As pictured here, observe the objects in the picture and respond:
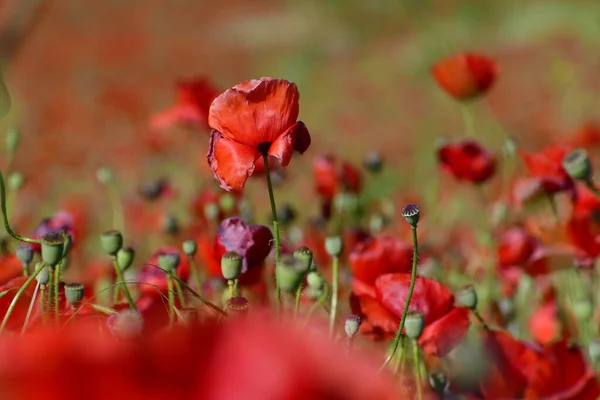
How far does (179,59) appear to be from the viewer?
723 cm

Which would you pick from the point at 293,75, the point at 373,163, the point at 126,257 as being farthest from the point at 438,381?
the point at 293,75

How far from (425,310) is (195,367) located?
14.3 inches

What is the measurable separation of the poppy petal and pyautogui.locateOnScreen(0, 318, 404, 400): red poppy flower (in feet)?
1.03

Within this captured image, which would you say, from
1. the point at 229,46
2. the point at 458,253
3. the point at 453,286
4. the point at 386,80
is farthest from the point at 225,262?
the point at 229,46

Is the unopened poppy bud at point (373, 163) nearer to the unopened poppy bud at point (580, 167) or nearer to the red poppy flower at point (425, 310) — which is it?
the unopened poppy bud at point (580, 167)

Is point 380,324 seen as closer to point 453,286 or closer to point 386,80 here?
point 453,286

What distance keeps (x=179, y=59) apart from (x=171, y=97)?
5.59ft

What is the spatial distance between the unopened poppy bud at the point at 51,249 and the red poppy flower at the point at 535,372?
0.30m

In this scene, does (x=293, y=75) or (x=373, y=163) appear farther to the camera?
(x=293, y=75)

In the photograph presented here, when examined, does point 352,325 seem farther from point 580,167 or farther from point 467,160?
point 467,160

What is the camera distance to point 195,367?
22cm

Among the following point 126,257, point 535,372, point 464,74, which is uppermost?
point 464,74

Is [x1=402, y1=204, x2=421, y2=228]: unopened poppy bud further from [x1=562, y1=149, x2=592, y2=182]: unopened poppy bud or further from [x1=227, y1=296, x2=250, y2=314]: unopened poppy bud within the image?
[x1=562, y1=149, x2=592, y2=182]: unopened poppy bud

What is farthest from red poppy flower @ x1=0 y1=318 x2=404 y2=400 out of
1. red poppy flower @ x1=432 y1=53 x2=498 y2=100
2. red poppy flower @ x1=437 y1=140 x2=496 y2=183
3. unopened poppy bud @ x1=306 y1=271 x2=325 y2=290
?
red poppy flower @ x1=432 y1=53 x2=498 y2=100
